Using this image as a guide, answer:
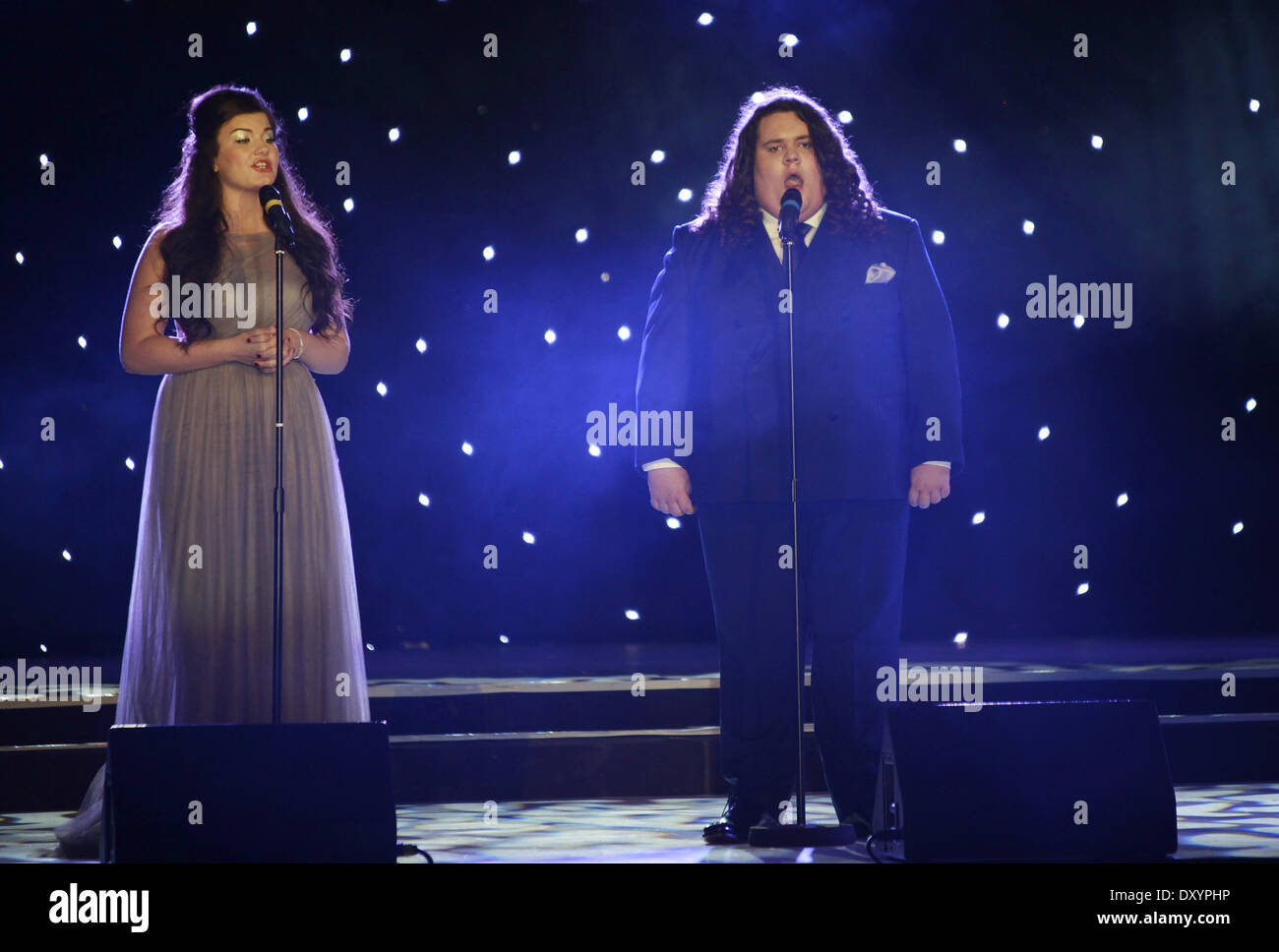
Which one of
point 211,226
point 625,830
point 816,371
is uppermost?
point 211,226

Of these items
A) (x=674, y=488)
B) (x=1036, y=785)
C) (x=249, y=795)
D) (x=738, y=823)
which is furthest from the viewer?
(x=674, y=488)

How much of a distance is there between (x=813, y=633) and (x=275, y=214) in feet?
4.43

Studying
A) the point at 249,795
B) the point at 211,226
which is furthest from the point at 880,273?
the point at 249,795

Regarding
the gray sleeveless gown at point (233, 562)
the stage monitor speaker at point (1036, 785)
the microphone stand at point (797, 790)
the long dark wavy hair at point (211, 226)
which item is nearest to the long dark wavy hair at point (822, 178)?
the microphone stand at point (797, 790)

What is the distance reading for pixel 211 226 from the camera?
118 inches

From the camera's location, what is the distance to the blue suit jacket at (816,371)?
2967 mm

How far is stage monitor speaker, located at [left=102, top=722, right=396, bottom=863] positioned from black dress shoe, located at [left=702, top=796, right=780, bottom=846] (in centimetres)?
83

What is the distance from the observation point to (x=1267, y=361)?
18.9ft

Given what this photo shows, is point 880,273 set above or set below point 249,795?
above

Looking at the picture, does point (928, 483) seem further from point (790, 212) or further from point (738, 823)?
point (738, 823)

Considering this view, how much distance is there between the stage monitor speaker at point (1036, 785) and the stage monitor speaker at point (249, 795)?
0.88 m

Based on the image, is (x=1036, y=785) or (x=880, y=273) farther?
(x=880, y=273)

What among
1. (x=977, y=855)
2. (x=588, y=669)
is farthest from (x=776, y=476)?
(x=588, y=669)
